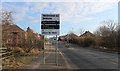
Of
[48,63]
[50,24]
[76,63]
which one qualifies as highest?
[50,24]

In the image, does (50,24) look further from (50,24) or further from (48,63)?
(48,63)

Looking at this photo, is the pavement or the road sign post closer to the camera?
the pavement

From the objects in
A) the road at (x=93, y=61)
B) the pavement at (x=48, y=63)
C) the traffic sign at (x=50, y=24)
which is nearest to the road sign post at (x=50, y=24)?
the traffic sign at (x=50, y=24)

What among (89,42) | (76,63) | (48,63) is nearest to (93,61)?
(76,63)

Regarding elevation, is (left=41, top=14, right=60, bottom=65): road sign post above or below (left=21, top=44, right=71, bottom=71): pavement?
above

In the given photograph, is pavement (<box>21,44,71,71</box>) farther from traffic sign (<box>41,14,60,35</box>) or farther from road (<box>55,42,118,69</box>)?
traffic sign (<box>41,14,60,35</box>)

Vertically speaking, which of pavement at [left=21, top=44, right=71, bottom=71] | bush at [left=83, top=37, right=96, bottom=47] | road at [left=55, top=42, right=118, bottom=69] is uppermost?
bush at [left=83, top=37, right=96, bottom=47]

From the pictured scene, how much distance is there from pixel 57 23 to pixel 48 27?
0.96 m

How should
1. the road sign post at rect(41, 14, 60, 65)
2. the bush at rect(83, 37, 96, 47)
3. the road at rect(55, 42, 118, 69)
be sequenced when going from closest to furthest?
the road at rect(55, 42, 118, 69) → the road sign post at rect(41, 14, 60, 65) → the bush at rect(83, 37, 96, 47)

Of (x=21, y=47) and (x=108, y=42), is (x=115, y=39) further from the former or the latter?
(x=21, y=47)

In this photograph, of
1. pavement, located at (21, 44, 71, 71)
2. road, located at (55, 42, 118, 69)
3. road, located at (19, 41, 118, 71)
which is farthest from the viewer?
road, located at (55, 42, 118, 69)

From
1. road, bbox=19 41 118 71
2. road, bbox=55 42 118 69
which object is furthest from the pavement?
road, bbox=55 42 118 69

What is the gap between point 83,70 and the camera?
17016mm

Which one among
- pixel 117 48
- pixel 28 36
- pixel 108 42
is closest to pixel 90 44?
pixel 108 42
